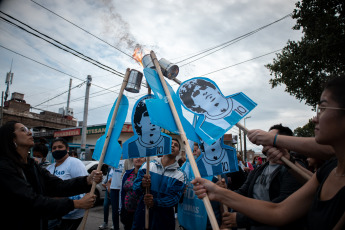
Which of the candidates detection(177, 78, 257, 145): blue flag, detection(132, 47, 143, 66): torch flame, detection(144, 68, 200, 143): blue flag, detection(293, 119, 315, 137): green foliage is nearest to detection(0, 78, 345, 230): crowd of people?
detection(177, 78, 257, 145): blue flag

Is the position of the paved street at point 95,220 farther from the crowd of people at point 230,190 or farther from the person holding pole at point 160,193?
the person holding pole at point 160,193

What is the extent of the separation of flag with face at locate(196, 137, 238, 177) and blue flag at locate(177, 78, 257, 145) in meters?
0.52

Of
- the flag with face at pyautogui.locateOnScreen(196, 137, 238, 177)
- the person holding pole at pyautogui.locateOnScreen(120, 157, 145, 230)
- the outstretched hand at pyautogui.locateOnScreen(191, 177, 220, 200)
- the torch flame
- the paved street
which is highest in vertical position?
the torch flame

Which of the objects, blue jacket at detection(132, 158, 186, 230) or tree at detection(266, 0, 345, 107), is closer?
blue jacket at detection(132, 158, 186, 230)

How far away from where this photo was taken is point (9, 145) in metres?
2.25

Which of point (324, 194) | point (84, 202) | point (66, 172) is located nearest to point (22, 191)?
point (84, 202)

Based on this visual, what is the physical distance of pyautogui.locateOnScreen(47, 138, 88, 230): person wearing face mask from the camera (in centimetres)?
335

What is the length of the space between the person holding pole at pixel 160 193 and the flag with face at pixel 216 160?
2.14ft

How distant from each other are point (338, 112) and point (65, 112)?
4073 centimetres

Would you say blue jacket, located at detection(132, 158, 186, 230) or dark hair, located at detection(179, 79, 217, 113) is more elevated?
dark hair, located at detection(179, 79, 217, 113)

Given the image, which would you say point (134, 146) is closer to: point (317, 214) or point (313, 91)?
point (317, 214)

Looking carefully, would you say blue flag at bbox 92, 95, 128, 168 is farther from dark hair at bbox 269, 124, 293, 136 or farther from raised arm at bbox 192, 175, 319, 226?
dark hair at bbox 269, 124, 293, 136

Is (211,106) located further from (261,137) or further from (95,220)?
(95,220)

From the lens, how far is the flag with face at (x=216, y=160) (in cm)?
273
